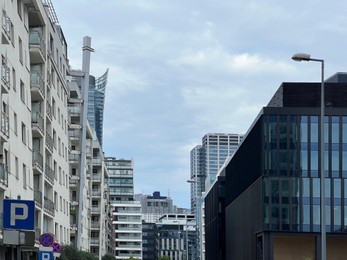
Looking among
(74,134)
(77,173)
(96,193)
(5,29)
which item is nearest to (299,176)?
(77,173)

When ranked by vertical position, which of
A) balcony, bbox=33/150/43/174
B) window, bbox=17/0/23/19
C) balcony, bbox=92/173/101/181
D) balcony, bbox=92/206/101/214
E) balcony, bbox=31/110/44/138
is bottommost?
balcony, bbox=92/206/101/214

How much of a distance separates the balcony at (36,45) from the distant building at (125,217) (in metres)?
120

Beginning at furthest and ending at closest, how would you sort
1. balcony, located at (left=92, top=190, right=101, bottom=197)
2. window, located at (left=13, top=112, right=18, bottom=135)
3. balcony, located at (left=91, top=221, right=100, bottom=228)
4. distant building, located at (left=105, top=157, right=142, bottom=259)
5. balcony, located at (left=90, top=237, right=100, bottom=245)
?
distant building, located at (left=105, top=157, right=142, bottom=259) → balcony, located at (left=90, top=237, right=100, bottom=245) → balcony, located at (left=92, top=190, right=101, bottom=197) → balcony, located at (left=91, top=221, right=100, bottom=228) → window, located at (left=13, top=112, right=18, bottom=135)

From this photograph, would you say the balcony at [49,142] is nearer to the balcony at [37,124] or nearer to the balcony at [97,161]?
the balcony at [37,124]

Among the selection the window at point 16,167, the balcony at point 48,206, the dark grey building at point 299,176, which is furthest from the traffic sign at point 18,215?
the dark grey building at point 299,176

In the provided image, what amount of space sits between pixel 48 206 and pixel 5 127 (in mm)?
18196

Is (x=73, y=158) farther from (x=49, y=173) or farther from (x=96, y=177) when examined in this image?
(x=49, y=173)

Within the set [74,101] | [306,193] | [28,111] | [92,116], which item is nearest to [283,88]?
[306,193]

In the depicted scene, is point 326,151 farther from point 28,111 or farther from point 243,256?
point 28,111

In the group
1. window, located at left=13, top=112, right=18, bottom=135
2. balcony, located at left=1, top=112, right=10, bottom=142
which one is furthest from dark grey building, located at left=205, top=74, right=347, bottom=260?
balcony, located at left=1, top=112, right=10, bottom=142

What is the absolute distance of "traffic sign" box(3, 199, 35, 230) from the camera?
A: 46.0 feet

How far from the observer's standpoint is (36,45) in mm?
46688

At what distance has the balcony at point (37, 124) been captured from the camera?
1860 inches

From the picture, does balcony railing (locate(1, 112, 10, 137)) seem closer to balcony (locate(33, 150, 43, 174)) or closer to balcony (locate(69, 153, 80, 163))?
balcony (locate(33, 150, 43, 174))
